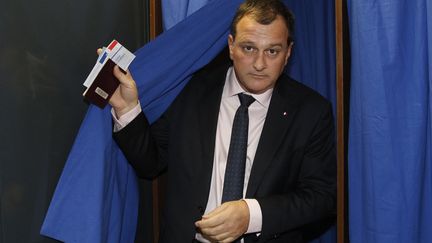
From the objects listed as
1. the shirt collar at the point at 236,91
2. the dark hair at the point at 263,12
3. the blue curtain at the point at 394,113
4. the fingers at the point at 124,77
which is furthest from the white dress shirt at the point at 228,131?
the blue curtain at the point at 394,113

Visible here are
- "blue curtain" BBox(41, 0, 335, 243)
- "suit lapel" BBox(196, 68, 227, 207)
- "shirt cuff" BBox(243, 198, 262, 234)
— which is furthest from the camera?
"suit lapel" BBox(196, 68, 227, 207)

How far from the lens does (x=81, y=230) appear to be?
1458 mm

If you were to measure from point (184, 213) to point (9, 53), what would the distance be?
76 cm

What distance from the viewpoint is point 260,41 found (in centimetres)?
164

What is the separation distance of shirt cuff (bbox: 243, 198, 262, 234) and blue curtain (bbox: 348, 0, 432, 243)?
380 millimetres

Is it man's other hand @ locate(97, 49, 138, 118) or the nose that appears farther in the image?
the nose

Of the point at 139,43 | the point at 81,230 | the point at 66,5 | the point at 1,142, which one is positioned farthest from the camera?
the point at 139,43

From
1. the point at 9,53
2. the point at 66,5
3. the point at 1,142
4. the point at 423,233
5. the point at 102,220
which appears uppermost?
the point at 66,5

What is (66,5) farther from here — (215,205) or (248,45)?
(215,205)

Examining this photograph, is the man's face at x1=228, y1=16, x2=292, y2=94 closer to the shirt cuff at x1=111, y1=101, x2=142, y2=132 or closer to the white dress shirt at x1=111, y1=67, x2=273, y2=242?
the white dress shirt at x1=111, y1=67, x2=273, y2=242

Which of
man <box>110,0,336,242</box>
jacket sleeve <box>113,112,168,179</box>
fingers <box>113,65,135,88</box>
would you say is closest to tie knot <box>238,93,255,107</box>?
man <box>110,0,336,242</box>

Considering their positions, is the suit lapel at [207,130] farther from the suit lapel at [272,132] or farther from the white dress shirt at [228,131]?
the suit lapel at [272,132]

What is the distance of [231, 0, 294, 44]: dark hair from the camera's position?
5.39ft

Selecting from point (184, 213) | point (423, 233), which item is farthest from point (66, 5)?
point (423, 233)
